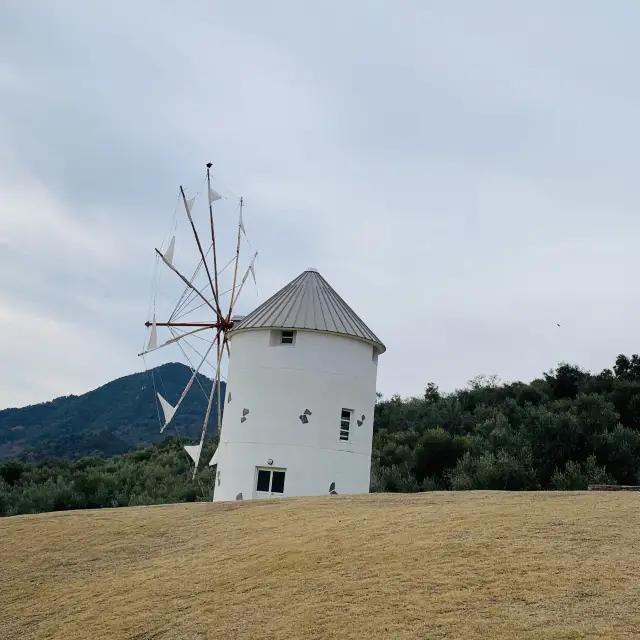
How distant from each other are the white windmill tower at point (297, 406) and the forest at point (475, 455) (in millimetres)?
9095

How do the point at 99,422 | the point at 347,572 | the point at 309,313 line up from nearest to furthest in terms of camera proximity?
the point at 347,572, the point at 309,313, the point at 99,422

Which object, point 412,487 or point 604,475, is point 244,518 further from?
point 412,487

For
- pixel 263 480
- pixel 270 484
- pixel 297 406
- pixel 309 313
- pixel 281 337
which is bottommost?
pixel 270 484

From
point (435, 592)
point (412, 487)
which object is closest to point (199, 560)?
point (435, 592)

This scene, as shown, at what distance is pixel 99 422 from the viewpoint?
420 feet

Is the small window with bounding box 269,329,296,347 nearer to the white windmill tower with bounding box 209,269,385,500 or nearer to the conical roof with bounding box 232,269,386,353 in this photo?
the white windmill tower with bounding box 209,269,385,500

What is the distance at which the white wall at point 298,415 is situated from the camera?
27.5 metres

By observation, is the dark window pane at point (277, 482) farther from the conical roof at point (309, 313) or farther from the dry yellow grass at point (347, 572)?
the dry yellow grass at point (347, 572)

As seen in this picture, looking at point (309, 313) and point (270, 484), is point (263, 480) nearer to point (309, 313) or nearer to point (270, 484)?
point (270, 484)

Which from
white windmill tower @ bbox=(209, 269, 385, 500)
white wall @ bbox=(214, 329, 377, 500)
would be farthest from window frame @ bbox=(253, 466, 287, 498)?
white wall @ bbox=(214, 329, 377, 500)

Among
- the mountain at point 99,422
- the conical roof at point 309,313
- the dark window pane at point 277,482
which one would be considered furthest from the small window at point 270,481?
the mountain at point 99,422

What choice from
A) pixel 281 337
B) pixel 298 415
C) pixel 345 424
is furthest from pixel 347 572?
pixel 281 337

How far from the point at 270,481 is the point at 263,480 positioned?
0.25 meters

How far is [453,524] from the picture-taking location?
15.9 m
